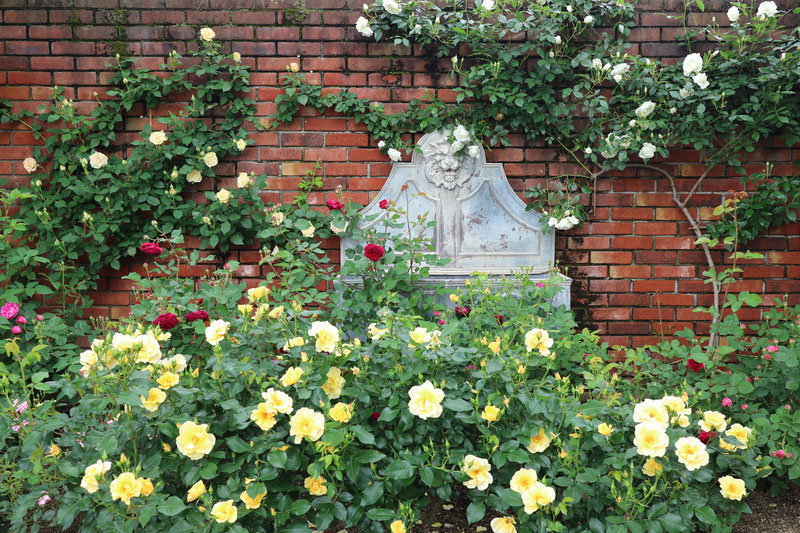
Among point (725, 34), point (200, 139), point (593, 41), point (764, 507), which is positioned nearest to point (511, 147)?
point (593, 41)

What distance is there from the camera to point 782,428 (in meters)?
1.78

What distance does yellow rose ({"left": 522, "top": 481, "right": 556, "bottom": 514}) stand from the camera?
1.30 meters

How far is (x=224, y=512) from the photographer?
4.10 ft

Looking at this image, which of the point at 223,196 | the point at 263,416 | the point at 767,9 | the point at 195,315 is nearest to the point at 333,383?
the point at 263,416

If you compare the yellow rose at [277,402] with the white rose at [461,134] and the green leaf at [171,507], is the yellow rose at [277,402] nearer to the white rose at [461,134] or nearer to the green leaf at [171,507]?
the green leaf at [171,507]

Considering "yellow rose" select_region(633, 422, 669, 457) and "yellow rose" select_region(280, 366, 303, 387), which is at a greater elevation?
"yellow rose" select_region(280, 366, 303, 387)

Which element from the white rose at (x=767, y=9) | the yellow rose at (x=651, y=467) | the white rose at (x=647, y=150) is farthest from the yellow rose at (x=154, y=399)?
the white rose at (x=767, y=9)

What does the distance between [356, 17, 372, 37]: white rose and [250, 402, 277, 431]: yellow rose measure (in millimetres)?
1892

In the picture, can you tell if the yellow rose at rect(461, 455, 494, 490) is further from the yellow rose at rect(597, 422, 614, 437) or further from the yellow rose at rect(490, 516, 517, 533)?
the yellow rose at rect(597, 422, 614, 437)

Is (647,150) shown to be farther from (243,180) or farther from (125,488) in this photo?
(125,488)

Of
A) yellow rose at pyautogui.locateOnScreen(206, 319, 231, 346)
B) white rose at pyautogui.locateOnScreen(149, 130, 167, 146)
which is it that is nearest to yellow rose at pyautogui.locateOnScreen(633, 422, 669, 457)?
yellow rose at pyautogui.locateOnScreen(206, 319, 231, 346)

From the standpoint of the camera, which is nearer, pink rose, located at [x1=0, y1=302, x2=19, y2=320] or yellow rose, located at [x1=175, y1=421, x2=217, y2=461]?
yellow rose, located at [x1=175, y1=421, x2=217, y2=461]

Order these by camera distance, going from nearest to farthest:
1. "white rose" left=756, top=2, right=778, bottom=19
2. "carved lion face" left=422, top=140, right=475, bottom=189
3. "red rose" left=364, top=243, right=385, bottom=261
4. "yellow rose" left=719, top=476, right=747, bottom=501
→ 1. "yellow rose" left=719, top=476, right=747, bottom=501
2. "red rose" left=364, top=243, right=385, bottom=261
3. "white rose" left=756, top=2, right=778, bottom=19
4. "carved lion face" left=422, top=140, right=475, bottom=189

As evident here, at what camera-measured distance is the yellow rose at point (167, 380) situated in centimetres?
133
